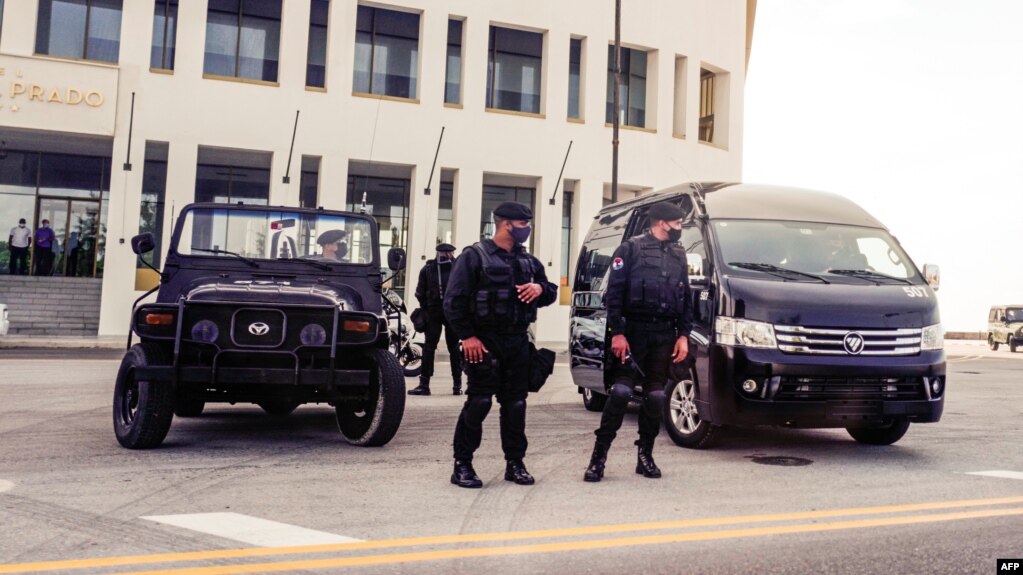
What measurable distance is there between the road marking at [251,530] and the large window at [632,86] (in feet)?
87.0

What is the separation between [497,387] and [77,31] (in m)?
23.3

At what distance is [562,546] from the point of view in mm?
4391

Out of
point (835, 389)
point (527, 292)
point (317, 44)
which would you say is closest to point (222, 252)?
point (527, 292)

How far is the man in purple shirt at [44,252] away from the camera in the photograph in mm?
26500

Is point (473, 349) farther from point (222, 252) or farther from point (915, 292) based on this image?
point (915, 292)

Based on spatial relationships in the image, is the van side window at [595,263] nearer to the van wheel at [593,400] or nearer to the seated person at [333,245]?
the van wheel at [593,400]

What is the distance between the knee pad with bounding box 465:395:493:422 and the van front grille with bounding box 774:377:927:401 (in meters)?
2.36

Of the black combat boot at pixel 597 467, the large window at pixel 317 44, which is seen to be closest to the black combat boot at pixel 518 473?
the black combat boot at pixel 597 467

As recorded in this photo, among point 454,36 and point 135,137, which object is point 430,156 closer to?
point 454,36

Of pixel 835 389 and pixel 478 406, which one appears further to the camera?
pixel 835 389

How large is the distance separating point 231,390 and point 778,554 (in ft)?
14.0

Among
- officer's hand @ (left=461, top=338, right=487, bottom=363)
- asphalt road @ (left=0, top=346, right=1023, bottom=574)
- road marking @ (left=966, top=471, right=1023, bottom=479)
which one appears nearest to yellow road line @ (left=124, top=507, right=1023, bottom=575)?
asphalt road @ (left=0, top=346, right=1023, bottom=574)

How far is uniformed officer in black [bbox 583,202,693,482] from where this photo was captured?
619cm

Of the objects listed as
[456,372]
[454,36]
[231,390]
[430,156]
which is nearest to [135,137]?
[430,156]
